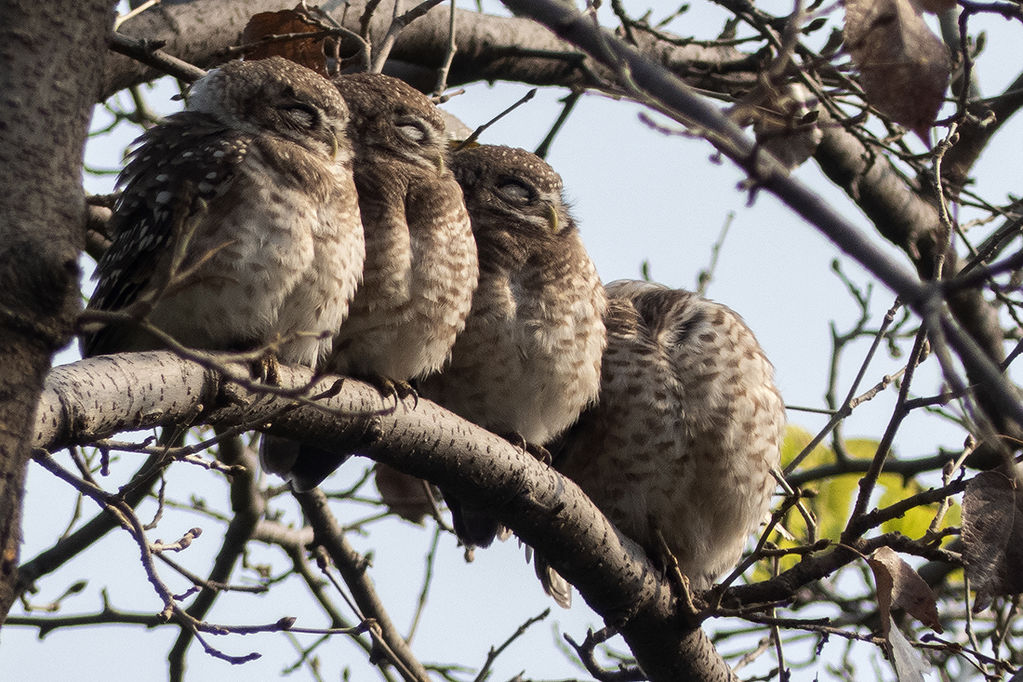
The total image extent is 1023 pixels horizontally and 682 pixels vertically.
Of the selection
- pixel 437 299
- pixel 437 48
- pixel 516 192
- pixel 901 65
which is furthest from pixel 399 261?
pixel 437 48

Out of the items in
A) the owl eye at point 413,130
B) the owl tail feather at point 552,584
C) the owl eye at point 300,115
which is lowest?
the owl tail feather at point 552,584

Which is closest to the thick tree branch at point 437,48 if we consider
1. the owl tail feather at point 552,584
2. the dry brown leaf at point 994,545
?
the owl tail feather at point 552,584

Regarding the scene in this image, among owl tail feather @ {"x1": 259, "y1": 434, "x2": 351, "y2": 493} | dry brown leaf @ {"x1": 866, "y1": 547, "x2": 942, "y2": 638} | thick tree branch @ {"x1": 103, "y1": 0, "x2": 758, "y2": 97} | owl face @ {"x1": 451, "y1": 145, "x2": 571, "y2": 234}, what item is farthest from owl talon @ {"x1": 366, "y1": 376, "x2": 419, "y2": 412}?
thick tree branch @ {"x1": 103, "y1": 0, "x2": 758, "y2": 97}

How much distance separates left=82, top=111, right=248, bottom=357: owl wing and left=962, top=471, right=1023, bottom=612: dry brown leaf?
79.5 inches

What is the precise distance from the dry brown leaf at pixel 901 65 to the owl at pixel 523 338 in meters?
1.96

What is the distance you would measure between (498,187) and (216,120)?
101cm

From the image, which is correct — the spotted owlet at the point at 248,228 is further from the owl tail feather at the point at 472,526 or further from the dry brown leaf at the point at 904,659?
the dry brown leaf at the point at 904,659

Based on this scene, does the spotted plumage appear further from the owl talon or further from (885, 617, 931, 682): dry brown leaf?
(885, 617, 931, 682): dry brown leaf

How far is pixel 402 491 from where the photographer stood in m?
4.74

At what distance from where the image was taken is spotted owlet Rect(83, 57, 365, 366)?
10.2 ft

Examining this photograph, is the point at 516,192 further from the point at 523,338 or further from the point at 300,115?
the point at 300,115

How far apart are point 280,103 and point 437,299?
78 centimetres

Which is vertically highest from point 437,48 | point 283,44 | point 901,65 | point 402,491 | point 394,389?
point 437,48

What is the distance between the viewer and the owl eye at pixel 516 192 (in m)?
4.16
